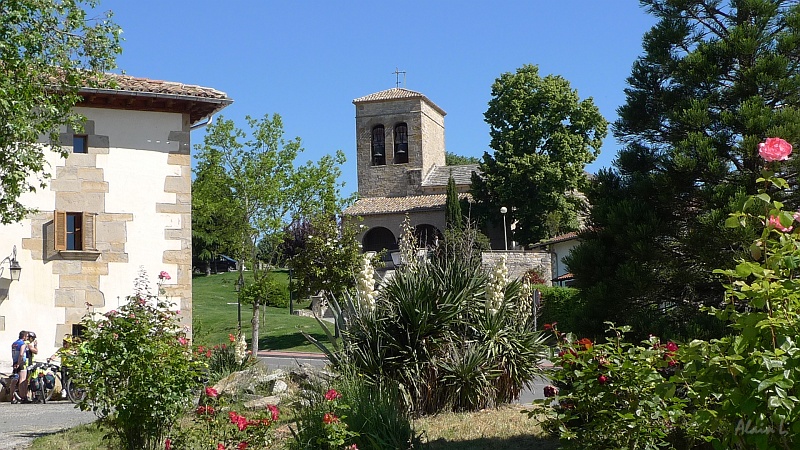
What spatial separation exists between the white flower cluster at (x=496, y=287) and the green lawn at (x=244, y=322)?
29.5 ft

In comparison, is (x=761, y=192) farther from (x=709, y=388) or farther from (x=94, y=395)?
(x=94, y=395)

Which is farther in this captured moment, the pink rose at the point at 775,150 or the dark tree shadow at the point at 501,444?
the dark tree shadow at the point at 501,444

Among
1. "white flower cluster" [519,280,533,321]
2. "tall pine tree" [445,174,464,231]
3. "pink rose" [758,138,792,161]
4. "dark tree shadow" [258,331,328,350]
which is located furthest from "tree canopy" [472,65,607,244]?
"pink rose" [758,138,792,161]

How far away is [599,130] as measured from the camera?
50.7 meters

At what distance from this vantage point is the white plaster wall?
Result: 1683 cm

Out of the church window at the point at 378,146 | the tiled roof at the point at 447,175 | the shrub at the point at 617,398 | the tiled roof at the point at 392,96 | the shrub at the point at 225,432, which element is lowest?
the shrub at the point at 225,432

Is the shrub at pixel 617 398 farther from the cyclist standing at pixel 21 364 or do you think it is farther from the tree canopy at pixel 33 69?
the cyclist standing at pixel 21 364

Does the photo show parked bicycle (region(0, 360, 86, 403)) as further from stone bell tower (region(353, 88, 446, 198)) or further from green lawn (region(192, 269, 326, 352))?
stone bell tower (region(353, 88, 446, 198))

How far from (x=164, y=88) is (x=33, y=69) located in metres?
5.09

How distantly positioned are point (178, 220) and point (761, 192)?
14.6 metres

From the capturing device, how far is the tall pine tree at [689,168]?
280 inches

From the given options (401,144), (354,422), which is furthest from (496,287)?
(401,144)

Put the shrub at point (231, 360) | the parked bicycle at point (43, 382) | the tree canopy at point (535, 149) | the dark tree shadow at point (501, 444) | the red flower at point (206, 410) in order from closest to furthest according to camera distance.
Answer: the red flower at point (206, 410), the dark tree shadow at point (501, 444), the shrub at point (231, 360), the parked bicycle at point (43, 382), the tree canopy at point (535, 149)

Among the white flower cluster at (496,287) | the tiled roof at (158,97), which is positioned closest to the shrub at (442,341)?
the white flower cluster at (496,287)
